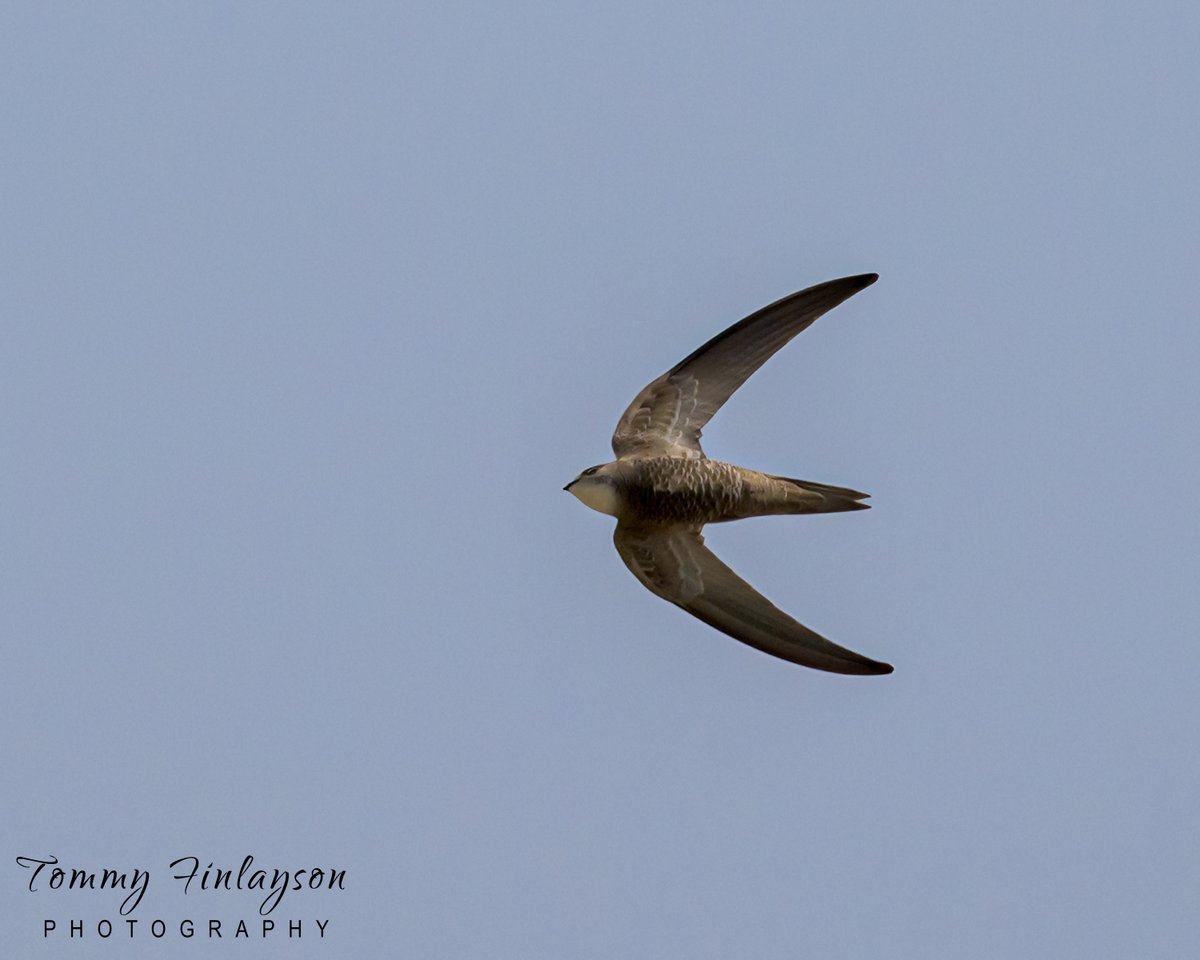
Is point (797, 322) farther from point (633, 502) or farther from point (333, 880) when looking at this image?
point (333, 880)

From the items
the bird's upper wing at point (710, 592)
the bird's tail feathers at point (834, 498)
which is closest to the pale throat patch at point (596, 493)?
the bird's upper wing at point (710, 592)

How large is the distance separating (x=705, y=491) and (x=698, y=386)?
0.56 metres

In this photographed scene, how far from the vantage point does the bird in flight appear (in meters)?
7.39

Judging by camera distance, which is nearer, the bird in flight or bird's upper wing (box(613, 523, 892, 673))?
the bird in flight

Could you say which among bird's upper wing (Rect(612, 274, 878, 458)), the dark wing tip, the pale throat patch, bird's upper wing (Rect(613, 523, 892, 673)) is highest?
the dark wing tip

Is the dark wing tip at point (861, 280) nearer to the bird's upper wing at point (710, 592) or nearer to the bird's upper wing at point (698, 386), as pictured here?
the bird's upper wing at point (698, 386)

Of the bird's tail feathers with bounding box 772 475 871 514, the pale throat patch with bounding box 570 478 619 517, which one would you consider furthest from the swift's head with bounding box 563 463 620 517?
the bird's tail feathers with bounding box 772 475 871 514

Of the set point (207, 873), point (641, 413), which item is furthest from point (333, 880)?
A: point (641, 413)

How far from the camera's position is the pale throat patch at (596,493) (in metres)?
7.51

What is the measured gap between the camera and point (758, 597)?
7633mm

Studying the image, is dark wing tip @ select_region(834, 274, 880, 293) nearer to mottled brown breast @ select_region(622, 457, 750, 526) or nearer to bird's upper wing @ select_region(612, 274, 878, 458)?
bird's upper wing @ select_region(612, 274, 878, 458)

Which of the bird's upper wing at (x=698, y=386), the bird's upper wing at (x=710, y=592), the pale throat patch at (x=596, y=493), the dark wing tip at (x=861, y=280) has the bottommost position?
the bird's upper wing at (x=710, y=592)

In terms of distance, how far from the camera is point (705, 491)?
291 inches

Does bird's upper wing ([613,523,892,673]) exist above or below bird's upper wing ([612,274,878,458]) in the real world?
below
